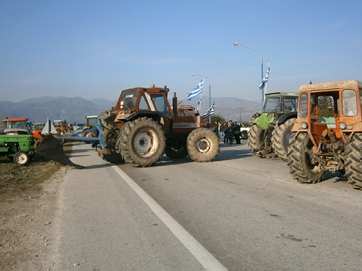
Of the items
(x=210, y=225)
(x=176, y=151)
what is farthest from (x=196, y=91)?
(x=210, y=225)

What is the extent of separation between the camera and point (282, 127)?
1330 centimetres

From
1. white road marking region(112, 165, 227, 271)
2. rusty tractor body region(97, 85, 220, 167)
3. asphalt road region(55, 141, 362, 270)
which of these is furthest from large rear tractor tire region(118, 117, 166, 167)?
white road marking region(112, 165, 227, 271)

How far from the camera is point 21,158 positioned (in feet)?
49.3

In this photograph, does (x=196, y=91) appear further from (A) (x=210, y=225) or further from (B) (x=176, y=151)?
(A) (x=210, y=225)

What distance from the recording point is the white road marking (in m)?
4.31

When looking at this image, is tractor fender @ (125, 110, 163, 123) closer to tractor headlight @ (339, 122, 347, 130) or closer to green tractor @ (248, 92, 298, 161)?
green tractor @ (248, 92, 298, 161)

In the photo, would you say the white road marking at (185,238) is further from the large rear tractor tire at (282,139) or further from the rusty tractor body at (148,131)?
the large rear tractor tire at (282,139)

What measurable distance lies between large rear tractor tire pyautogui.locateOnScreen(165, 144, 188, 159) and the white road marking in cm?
743

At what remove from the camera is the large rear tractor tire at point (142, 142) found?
41.4 ft

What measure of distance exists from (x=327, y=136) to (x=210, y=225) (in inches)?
193

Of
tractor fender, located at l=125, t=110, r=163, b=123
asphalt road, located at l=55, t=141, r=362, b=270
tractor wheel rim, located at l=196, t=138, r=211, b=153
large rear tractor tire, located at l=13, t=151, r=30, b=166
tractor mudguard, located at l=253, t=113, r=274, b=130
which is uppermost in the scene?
tractor fender, located at l=125, t=110, r=163, b=123

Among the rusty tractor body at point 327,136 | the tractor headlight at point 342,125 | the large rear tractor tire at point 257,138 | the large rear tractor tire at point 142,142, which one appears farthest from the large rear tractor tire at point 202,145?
the tractor headlight at point 342,125

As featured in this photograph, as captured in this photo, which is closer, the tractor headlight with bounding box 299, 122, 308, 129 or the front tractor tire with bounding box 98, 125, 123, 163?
the tractor headlight with bounding box 299, 122, 308, 129

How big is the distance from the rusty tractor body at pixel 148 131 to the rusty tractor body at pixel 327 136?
5.23m
